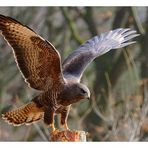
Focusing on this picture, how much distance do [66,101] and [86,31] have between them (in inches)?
248

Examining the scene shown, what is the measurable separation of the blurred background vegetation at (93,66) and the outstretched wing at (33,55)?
15.5ft

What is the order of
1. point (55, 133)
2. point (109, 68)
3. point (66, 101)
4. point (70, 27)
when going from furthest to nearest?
point (109, 68) → point (70, 27) → point (66, 101) → point (55, 133)

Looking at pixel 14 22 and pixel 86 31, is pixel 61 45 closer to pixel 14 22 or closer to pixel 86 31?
pixel 86 31

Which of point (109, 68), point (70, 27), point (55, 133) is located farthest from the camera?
point (109, 68)

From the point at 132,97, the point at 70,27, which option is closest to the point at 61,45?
the point at 70,27

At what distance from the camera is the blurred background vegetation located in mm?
10852

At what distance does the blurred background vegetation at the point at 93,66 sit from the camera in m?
10.9

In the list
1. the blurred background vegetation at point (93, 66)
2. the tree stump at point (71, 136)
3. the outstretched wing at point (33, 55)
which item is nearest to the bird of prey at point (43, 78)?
the outstretched wing at point (33, 55)

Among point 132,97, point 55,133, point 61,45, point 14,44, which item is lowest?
point 132,97

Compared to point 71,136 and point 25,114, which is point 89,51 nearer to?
point 25,114

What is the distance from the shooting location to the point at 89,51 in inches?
244

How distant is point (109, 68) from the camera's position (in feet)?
37.9

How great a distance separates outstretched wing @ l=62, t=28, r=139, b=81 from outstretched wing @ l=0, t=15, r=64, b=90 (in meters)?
0.15

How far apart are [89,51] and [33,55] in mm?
642
